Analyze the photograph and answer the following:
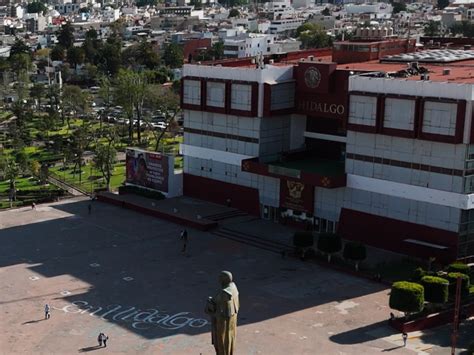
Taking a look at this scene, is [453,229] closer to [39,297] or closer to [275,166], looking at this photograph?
[275,166]

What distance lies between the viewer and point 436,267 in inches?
1890

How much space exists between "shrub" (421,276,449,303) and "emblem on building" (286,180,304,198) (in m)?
18.0

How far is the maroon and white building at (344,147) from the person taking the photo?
158 feet

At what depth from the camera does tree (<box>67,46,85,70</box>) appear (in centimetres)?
15638

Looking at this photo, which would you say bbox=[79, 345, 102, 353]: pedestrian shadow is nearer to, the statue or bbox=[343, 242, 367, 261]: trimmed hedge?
the statue

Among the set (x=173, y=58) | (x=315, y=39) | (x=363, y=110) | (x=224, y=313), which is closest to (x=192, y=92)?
(x=363, y=110)

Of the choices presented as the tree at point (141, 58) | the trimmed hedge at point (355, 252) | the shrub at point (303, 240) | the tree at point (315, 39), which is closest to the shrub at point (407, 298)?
the trimmed hedge at point (355, 252)

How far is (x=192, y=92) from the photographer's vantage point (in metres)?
63.1

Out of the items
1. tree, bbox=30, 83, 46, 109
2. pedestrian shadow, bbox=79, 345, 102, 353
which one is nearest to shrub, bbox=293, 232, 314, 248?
pedestrian shadow, bbox=79, 345, 102, 353

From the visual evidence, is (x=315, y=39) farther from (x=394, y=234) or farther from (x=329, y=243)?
(x=329, y=243)

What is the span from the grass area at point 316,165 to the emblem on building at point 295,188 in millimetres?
1069

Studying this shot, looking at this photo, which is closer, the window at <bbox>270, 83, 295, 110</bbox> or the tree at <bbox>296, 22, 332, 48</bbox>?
the window at <bbox>270, 83, 295, 110</bbox>

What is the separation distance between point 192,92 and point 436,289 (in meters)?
29.7

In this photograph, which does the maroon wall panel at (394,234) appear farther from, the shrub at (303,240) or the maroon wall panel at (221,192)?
the maroon wall panel at (221,192)
